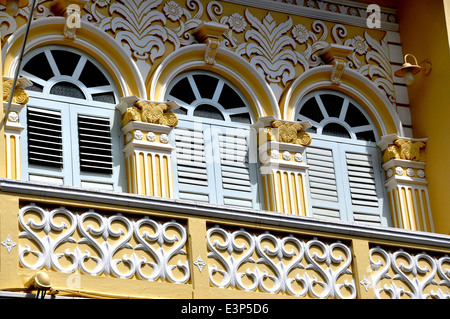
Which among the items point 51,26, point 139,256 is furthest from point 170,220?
point 51,26

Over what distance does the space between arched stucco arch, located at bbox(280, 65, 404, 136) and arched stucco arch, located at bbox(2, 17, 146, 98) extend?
2680mm

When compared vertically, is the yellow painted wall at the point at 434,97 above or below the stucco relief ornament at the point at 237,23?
below

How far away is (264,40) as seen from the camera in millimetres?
17875

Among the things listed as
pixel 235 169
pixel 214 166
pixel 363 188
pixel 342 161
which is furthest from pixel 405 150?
pixel 214 166

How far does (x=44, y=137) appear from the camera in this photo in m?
15.7

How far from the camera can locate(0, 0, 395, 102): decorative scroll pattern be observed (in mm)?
16828

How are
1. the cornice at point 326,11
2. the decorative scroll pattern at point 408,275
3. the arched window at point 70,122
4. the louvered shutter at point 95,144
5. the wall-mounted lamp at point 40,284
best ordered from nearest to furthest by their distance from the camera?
the wall-mounted lamp at point 40,284 → the decorative scroll pattern at point 408,275 → the arched window at point 70,122 → the louvered shutter at point 95,144 → the cornice at point 326,11

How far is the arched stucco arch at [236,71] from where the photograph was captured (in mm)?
17125

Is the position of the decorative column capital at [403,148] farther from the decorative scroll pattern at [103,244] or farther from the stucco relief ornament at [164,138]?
the decorative scroll pattern at [103,244]

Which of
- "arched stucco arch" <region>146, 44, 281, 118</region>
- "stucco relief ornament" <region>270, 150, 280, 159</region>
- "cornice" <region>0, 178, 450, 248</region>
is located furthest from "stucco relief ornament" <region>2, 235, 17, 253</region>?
"stucco relief ornament" <region>270, 150, 280, 159</region>

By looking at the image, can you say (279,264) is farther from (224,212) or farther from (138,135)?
(138,135)

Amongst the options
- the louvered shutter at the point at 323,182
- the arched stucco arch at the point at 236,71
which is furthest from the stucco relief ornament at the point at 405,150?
the arched stucco arch at the point at 236,71

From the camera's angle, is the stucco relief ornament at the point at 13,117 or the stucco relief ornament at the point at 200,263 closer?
the stucco relief ornament at the point at 200,263
